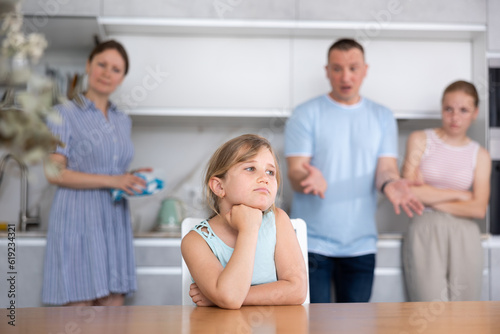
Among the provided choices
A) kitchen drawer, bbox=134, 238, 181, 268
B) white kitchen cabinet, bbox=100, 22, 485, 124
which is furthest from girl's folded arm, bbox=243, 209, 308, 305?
white kitchen cabinet, bbox=100, 22, 485, 124

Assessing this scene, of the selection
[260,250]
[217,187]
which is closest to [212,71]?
[217,187]

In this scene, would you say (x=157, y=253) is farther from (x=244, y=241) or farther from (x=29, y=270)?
(x=244, y=241)

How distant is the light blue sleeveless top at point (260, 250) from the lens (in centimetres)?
114

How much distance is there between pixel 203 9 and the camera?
2.54 meters

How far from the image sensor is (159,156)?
2.82 meters

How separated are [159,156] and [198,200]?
300mm

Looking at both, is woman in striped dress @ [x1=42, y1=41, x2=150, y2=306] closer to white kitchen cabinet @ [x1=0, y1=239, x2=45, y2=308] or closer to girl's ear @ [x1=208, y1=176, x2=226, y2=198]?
white kitchen cabinet @ [x1=0, y1=239, x2=45, y2=308]

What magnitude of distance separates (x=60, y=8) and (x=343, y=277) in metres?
1.67

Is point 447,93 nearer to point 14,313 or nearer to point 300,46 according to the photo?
point 300,46

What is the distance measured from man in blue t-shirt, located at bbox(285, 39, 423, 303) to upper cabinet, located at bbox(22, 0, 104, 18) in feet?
3.46

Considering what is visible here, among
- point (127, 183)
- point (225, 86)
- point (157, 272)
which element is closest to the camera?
point (127, 183)

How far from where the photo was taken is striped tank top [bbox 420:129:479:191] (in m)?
2.31

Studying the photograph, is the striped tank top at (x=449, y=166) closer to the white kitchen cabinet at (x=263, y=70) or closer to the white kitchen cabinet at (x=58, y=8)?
the white kitchen cabinet at (x=263, y=70)

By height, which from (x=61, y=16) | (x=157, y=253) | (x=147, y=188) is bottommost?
(x=157, y=253)
